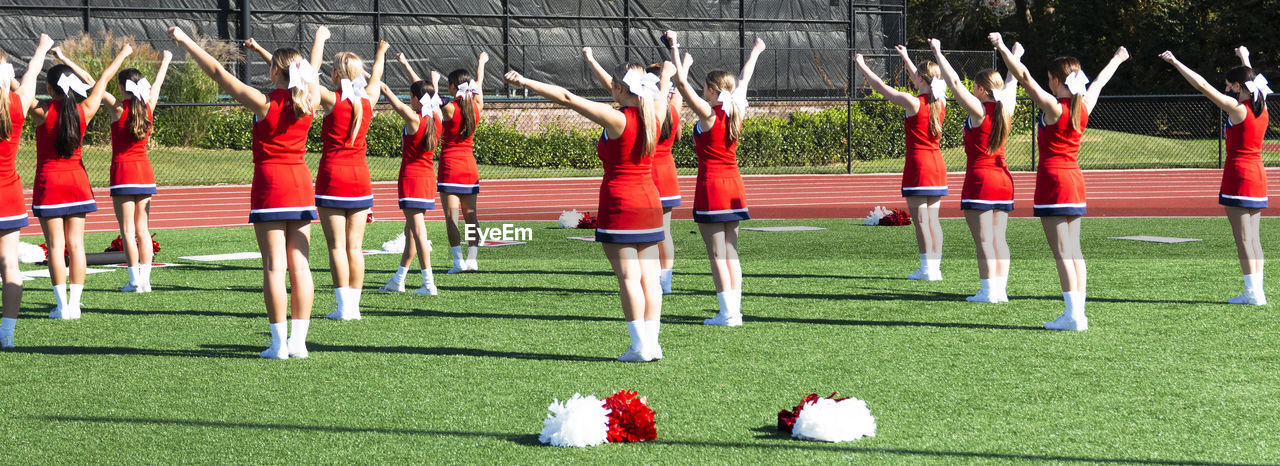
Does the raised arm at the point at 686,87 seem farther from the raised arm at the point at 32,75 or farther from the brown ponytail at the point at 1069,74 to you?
the raised arm at the point at 32,75

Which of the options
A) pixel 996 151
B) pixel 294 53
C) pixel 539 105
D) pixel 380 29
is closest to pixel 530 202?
pixel 539 105

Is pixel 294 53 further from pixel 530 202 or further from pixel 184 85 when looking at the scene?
pixel 184 85

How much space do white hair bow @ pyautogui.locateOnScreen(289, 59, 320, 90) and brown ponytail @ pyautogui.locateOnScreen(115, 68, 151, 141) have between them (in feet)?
10.00

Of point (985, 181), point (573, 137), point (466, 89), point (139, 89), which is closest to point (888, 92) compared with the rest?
point (985, 181)

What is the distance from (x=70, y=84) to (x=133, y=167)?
1932 millimetres

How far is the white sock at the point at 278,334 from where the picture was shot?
6547 millimetres

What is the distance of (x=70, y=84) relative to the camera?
7242 mm

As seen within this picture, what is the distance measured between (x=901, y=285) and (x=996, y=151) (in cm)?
160

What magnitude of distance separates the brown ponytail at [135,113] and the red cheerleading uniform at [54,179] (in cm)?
108

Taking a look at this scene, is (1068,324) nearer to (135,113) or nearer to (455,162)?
(455,162)

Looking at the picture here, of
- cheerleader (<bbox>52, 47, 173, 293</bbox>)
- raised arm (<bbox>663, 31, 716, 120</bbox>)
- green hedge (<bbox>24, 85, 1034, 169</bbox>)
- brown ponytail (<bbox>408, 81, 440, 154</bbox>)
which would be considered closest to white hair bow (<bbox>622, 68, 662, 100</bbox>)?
raised arm (<bbox>663, 31, 716, 120</bbox>)

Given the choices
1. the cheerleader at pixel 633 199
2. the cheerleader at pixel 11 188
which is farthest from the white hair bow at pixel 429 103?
the cheerleader at pixel 633 199

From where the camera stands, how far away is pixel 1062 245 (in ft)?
24.6

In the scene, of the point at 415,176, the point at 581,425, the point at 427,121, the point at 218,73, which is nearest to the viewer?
the point at 581,425
